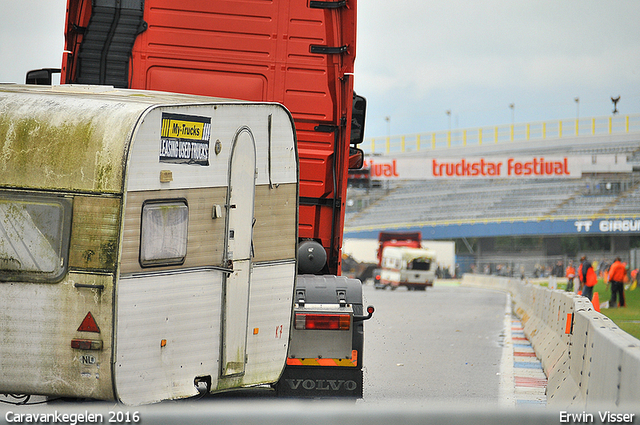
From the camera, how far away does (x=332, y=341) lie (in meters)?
7.02

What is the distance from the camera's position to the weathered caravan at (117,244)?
5203 mm

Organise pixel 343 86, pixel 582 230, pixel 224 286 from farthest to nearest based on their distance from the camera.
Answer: pixel 582 230
pixel 343 86
pixel 224 286

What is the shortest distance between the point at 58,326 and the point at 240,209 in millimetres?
1659

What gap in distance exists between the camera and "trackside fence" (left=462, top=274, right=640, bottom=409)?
14.5ft

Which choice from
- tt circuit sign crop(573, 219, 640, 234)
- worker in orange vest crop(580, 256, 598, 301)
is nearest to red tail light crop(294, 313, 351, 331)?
worker in orange vest crop(580, 256, 598, 301)

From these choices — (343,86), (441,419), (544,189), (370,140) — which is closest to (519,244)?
(544,189)

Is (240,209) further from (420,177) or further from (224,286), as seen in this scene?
(420,177)

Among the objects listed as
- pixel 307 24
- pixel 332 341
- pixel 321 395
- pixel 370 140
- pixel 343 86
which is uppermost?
pixel 370 140

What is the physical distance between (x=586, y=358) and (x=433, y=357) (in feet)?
20.1

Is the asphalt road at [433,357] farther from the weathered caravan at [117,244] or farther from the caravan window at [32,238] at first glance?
the caravan window at [32,238]

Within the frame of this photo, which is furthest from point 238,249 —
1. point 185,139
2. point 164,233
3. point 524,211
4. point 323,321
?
point 524,211

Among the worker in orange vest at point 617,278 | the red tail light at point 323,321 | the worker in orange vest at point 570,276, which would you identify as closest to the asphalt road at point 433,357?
the red tail light at point 323,321

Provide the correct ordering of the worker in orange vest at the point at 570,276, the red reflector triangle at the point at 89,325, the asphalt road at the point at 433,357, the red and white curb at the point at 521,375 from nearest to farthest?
the red reflector triangle at the point at 89,325
the red and white curb at the point at 521,375
the asphalt road at the point at 433,357
the worker in orange vest at the point at 570,276

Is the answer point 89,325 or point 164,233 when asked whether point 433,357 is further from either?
point 89,325
